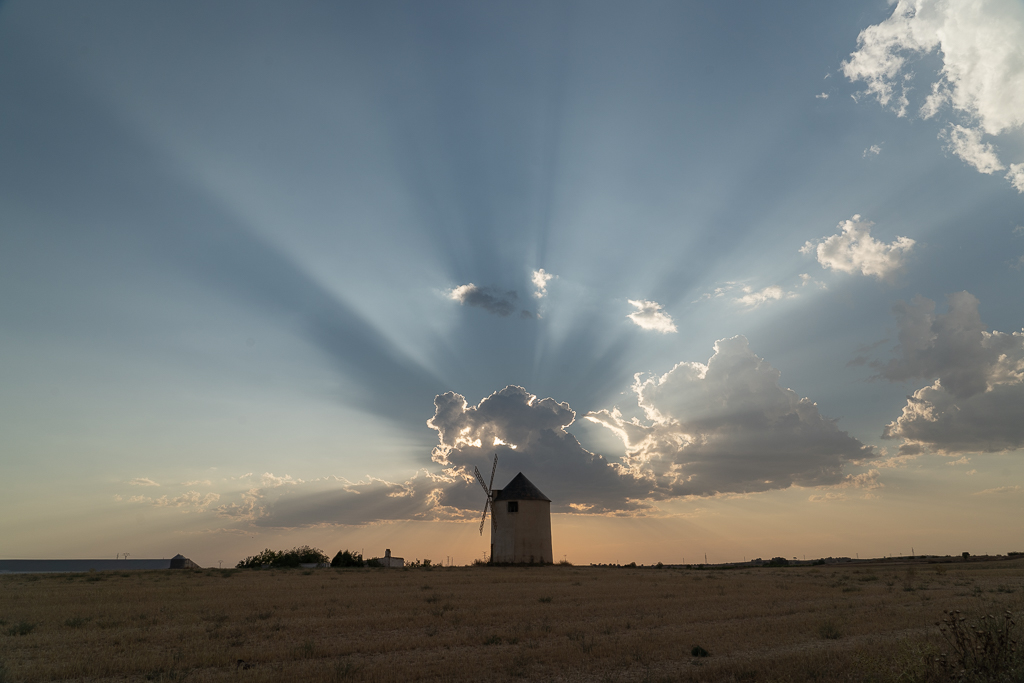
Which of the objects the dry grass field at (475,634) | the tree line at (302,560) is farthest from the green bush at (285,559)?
the dry grass field at (475,634)

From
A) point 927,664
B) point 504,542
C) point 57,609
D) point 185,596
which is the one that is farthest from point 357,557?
point 927,664

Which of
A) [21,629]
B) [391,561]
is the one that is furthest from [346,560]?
[21,629]

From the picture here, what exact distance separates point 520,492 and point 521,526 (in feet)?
13.6

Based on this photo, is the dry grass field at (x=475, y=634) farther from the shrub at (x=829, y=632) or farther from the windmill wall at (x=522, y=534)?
the windmill wall at (x=522, y=534)

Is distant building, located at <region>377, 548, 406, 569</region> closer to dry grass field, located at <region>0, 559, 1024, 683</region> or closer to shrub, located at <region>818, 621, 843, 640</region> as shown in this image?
dry grass field, located at <region>0, 559, 1024, 683</region>

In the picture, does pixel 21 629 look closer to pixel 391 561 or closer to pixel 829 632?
pixel 829 632

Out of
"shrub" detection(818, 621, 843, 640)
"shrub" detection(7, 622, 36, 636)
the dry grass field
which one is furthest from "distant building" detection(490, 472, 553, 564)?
"shrub" detection(7, 622, 36, 636)

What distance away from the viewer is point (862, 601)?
2527 cm

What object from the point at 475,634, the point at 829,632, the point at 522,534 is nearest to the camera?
the point at 829,632

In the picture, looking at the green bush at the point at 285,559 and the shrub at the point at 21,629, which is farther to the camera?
the green bush at the point at 285,559

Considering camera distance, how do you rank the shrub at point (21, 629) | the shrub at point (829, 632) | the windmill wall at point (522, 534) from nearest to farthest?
1. the shrub at point (829, 632)
2. the shrub at point (21, 629)
3. the windmill wall at point (522, 534)

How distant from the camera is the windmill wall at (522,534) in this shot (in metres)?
64.9

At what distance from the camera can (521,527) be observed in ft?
216

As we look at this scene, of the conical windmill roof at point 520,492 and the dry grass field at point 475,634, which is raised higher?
the conical windmill roof at point 520,492
